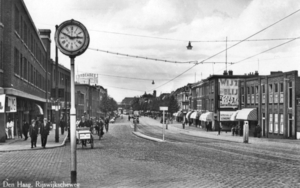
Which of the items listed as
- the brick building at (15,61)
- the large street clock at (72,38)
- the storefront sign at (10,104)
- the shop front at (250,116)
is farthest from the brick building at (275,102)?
the large street clock at (72,38)

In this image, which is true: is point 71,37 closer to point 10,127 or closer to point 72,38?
point 72,38

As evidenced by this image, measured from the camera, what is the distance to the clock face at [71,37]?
28.8 ft

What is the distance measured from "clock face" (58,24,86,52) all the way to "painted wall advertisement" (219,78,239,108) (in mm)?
56168

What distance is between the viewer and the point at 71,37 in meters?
8.82

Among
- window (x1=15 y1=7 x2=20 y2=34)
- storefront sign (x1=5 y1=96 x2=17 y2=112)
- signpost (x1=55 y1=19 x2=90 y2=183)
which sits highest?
window (x1=15 y1=7 x2=20 y2=34)

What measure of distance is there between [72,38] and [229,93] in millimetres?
57403

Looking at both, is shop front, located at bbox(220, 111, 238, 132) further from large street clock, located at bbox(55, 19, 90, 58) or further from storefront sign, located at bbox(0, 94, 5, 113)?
large street clock, located at bbox(55, 19, 90, 58)

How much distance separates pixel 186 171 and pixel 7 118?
1998cm

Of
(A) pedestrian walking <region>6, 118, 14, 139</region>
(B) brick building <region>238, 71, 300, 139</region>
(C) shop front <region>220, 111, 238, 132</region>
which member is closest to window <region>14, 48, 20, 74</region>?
(A) pedestrian walking <region>6, 118, 14, 139</region>

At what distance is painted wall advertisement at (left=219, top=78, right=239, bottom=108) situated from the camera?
63656mm

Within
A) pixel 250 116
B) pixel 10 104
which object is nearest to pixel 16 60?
pixel 10 104

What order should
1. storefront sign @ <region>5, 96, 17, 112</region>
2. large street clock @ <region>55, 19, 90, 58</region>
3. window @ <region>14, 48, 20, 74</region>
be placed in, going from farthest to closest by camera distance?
window @ <region>14, 48, 20, 74</region>
storefront sign @ <region>5, 96, 17, 112</region>
large street clock @ <region>55, 19, 90, 58</region>

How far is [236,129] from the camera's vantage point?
49594mm

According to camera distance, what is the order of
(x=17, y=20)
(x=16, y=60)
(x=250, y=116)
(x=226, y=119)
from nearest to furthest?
1. (x=16, y=60)
2. (x=17, y=20)
3. (x=250, y=116)
4. (x=226, y=119)
